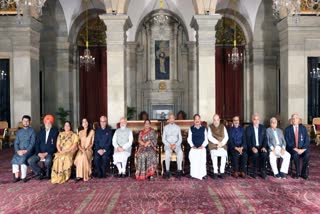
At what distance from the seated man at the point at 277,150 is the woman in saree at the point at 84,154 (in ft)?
A: 11.4

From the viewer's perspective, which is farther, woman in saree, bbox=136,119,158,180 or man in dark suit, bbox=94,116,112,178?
Answer: man in dark suit, bbox=94,116,112,178

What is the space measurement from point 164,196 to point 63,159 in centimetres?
221

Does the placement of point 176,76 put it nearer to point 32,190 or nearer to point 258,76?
point 258,76

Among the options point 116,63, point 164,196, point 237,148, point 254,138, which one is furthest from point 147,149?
point 116,63

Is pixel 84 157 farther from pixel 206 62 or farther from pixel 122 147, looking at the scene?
pixel 206 62

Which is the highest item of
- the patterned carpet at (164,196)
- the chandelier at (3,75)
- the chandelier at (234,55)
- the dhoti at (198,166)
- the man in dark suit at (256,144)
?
the chandelier at (234,55)

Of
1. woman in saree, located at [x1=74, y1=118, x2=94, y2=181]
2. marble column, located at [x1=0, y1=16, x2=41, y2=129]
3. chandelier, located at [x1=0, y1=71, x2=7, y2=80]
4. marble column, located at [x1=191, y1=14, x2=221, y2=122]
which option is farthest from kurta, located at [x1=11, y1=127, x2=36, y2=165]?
chandelier, located at [x1=0, y1=71, x2=7, y2=80]

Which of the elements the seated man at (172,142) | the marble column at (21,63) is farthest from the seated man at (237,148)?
the marble column at (21,63)

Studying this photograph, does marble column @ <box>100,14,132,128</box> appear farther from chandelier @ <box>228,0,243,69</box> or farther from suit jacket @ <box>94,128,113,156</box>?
chandelier @ <box>228,0,243,69</box>

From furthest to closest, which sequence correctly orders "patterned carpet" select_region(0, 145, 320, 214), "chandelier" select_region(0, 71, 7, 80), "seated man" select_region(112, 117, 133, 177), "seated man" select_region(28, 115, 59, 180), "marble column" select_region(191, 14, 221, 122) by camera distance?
"chandelier" select_region(0, 71, 7, 80) → "marble column" select_region(191, 14, 221, 122) → "seated man" select_region(112, 117, 133, 177) → "seated man" select_region(28, 115, 59, 180) → "patterned carpet" select_region(0, 145, 320, 214)

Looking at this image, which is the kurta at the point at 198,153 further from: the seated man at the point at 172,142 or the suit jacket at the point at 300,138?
the suit jacket at the point at 300,138

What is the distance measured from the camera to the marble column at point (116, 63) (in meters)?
10.0

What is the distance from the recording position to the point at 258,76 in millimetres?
14992

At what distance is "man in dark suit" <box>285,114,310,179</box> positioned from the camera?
22.7 ft
